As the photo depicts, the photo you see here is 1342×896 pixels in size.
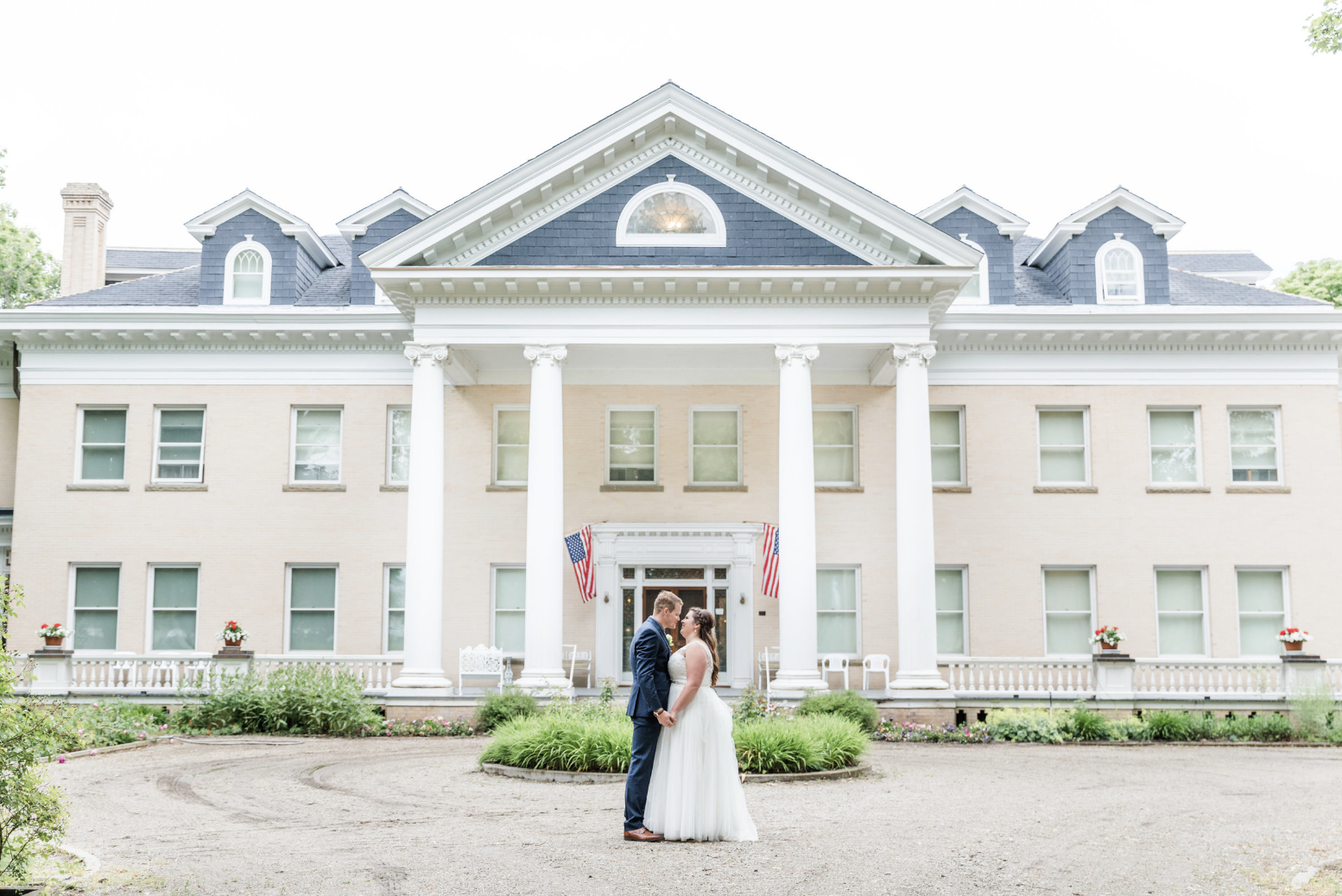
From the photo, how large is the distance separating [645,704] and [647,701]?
0.16 feet

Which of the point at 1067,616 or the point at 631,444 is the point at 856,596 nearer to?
the point at 1067,616

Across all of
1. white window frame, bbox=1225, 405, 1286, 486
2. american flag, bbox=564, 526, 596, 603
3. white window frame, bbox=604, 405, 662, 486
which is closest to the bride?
american flag, bbox=564, 526, 596, 603

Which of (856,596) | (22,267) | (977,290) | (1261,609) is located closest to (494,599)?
(856,596)

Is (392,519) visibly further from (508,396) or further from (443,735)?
(443,735)

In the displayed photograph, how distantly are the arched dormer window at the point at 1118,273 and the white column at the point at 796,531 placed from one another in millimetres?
8764

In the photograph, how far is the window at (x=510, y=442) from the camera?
26.7 m

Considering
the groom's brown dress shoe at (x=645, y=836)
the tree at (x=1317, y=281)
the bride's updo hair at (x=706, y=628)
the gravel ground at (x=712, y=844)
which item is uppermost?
the tree at (x=1317, y=281)

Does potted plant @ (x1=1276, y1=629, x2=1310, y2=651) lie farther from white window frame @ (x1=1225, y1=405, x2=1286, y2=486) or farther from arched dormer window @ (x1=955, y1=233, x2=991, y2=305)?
arched dormer window @ (x1=955, y1=233, x2=991, y2=305)

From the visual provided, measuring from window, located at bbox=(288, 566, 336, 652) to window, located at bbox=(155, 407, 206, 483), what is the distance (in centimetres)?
326

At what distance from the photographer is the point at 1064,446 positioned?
87.2 ft

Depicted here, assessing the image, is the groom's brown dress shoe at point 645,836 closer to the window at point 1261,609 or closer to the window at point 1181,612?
the window at point 1181,612

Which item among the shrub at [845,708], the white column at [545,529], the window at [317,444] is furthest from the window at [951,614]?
the window at [317,444]

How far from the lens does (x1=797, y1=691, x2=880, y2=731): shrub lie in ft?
65.3

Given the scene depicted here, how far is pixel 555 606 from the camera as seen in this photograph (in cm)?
2222
